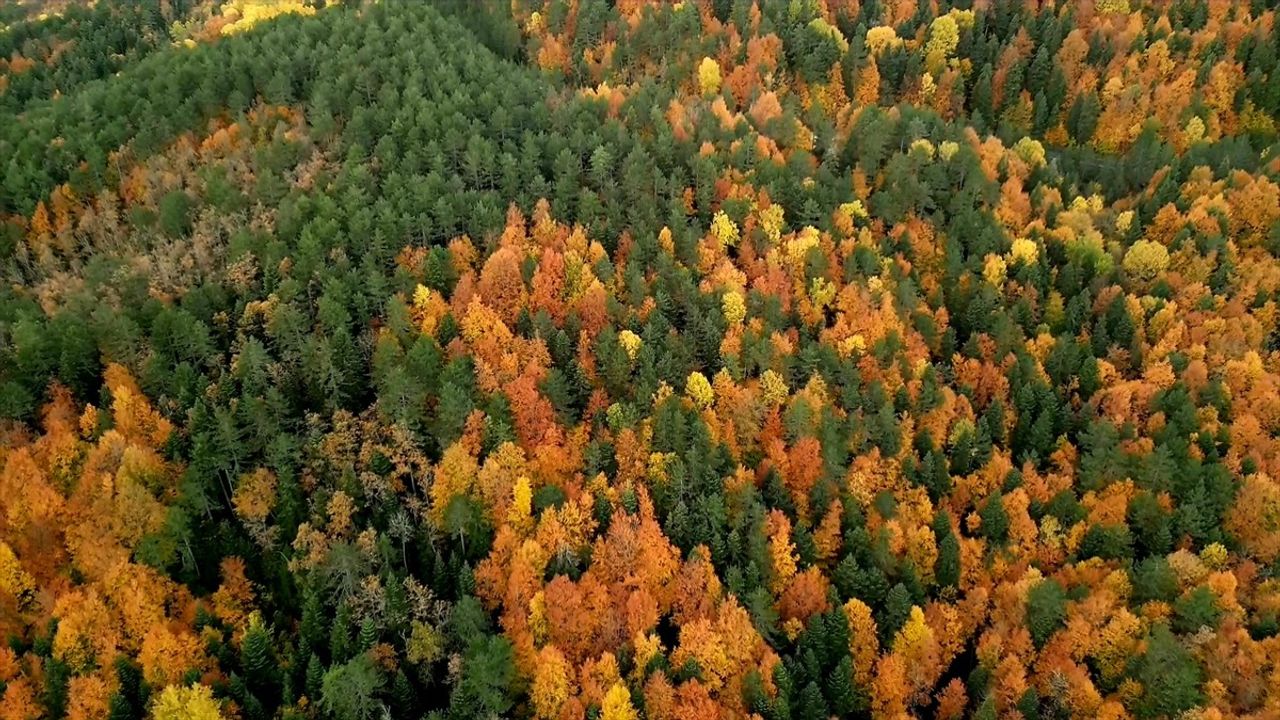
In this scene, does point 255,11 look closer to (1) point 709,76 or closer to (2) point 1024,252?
(1) point 709,76

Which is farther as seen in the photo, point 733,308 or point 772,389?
point 733,308

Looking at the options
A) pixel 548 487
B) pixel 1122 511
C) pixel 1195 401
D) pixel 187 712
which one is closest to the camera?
pixel 187 712

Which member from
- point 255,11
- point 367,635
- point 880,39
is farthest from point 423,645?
point 880,39

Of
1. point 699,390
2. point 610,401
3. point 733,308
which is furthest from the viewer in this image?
point 733,308

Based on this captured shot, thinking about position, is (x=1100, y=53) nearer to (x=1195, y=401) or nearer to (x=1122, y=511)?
(x=1195, y=401)

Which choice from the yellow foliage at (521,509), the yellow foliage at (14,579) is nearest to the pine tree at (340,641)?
the yellow foliage at (521,509)

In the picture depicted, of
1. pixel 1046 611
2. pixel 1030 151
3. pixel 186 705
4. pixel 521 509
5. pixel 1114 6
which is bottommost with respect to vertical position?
pixel 1046 611

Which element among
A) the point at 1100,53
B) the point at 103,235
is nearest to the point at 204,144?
the point at 103,235

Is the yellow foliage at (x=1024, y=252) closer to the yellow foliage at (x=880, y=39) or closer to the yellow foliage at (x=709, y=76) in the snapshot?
the yellow foliage at (x=880, y=39)
